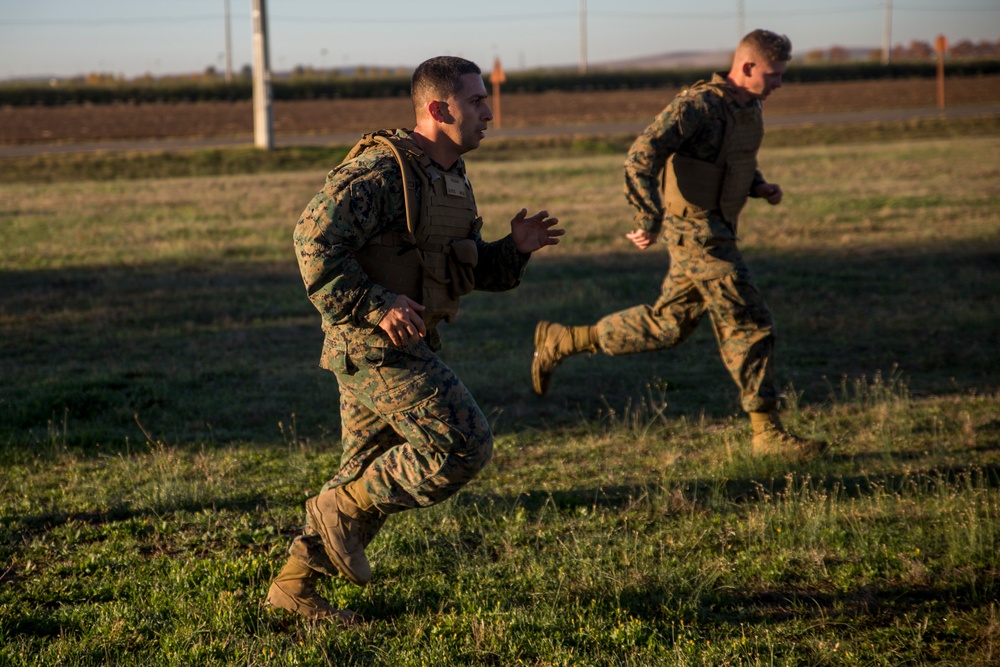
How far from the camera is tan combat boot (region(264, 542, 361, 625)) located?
3.83 m

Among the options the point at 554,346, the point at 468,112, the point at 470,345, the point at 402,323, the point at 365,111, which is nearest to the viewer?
the point at 402,323

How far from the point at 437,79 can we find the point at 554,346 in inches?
129

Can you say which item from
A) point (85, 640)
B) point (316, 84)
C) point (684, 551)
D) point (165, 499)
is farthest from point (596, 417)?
point (316, 84)

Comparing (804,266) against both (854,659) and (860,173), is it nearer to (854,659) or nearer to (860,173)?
(854,659)

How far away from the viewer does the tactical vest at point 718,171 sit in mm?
5926

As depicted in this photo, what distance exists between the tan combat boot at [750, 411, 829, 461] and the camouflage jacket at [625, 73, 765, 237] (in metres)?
1.11

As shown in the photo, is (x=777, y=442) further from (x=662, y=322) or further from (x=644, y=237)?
(x=644, y=237)

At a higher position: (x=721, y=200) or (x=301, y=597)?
(x=721, y=200)

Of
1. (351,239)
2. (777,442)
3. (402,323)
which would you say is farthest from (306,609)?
(777,442)

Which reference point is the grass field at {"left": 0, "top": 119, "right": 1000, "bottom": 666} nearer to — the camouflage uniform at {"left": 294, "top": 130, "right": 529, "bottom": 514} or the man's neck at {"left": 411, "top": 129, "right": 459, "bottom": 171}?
the camouflage uniform at {"left": 294, "top": 130, "right": 529, "bottom": 514}

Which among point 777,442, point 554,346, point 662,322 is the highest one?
point 662,322

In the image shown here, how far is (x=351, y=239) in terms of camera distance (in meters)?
3.46

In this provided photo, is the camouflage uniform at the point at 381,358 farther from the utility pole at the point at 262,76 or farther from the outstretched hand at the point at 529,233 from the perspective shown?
the utility pole at the point at 262,76

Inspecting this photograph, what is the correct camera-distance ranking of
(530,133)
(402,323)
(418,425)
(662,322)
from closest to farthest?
(402,323) < (418,425) < (662,322) < (530,133)
